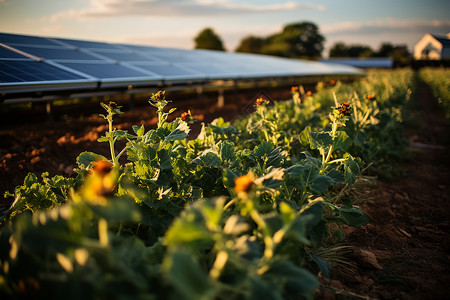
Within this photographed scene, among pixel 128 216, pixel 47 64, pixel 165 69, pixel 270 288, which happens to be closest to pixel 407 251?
pixel 270 288

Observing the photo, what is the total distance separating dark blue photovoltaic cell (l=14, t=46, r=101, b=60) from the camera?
16.3 feet

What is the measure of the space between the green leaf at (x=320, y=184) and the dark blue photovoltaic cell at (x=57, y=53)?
5.05m

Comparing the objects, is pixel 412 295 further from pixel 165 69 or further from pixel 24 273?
pixel 165 69

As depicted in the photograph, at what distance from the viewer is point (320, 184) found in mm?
1587

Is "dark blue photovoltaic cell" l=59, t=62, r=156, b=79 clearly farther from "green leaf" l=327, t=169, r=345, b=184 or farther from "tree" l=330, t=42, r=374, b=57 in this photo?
"tree" l=330, t=42, r=374, b=57

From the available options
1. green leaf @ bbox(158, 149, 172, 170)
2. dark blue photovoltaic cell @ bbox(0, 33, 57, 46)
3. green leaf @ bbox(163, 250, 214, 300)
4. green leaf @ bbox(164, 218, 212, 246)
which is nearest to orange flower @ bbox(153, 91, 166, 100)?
green leaf @ bbox(158, 149, 172, 170)

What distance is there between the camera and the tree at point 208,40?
41375 millimetres

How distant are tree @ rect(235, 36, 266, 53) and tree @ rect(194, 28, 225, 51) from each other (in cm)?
1350

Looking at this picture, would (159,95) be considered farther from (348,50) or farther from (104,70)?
(348,50)

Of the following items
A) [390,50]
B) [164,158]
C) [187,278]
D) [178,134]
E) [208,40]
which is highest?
[390,50]

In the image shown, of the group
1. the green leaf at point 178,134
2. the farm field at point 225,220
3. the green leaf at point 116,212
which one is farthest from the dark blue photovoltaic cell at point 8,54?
the green leaf at point 116,212

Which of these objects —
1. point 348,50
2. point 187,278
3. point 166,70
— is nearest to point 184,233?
point 187,278

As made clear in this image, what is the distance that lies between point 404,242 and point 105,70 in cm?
496

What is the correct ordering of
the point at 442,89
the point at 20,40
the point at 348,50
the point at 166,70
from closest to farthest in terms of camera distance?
the point at 20,40, the point at 166,70, the point at 442,89, the point at 348,50
